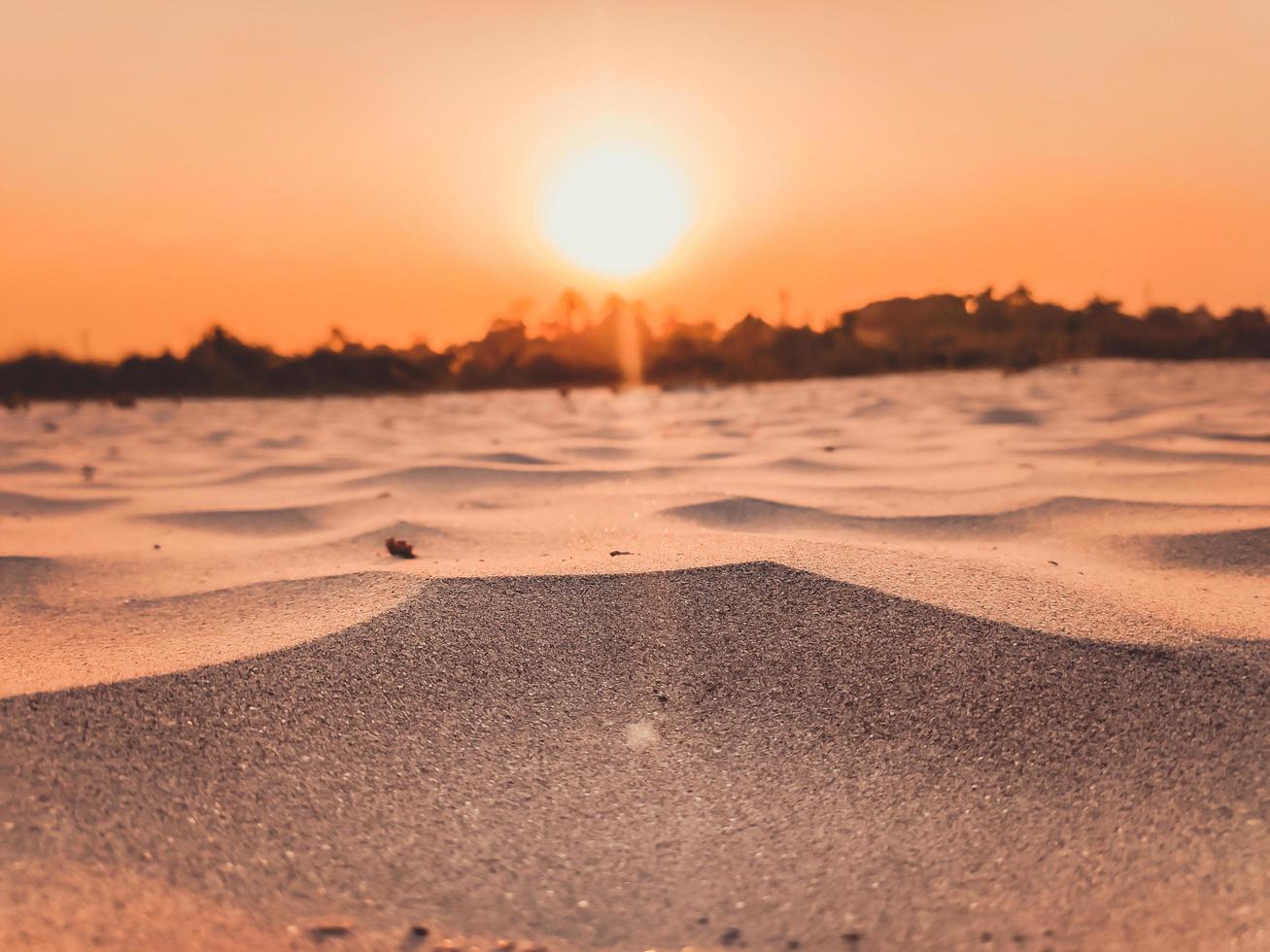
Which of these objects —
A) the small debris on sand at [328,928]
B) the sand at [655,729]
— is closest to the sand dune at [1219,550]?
the sand at [655,729]

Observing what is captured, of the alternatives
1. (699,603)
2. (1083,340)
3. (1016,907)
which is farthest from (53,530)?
(1083,340)

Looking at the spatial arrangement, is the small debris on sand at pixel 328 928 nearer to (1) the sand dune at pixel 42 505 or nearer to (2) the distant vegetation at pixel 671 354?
(1) the sand dune at pixel 42 505

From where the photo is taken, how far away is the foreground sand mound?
0.90m

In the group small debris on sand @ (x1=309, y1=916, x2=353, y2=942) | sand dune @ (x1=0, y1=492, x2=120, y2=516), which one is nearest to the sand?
small debris on sand @ (x1=309, y1=916, x2=353, y2=942)

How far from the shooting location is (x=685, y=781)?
3.70 feet

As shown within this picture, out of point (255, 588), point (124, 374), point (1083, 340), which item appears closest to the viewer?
point (255, 588)

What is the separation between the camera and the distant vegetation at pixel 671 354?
410 inches

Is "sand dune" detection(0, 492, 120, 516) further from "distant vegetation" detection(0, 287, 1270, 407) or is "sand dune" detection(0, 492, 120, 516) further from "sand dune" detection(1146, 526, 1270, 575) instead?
"distant vegetation" detection(0, 287, 1270, 407)

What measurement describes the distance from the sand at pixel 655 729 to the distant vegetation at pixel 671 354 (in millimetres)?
8265

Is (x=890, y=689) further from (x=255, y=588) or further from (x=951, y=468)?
(x=951, y=468)

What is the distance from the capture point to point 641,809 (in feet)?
3.52

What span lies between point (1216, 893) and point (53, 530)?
2.53m

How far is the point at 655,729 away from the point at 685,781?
0.13 metres

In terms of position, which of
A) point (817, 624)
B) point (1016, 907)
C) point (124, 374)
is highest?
point (124, 374)
